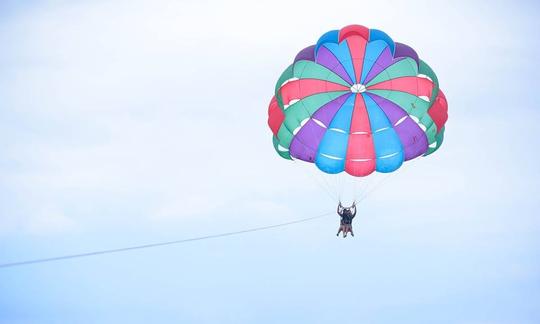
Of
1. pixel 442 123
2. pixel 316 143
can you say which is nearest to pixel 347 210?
pixel 316 143

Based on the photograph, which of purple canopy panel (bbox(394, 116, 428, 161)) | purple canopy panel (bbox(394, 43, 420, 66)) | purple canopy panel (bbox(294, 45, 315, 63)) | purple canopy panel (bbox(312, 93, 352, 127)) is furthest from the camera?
purple canopy panel (bbox(312, 93, 352, 127))

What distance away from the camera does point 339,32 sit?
111 feet

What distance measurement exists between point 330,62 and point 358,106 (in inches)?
80.2

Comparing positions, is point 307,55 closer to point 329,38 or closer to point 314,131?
point 329,38

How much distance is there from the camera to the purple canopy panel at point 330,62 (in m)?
34.2

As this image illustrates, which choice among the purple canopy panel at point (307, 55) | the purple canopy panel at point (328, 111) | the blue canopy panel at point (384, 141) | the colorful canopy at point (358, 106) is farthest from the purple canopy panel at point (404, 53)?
the purple canopy panel at point (307, 55)

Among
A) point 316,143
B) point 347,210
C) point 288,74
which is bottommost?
point 347,210

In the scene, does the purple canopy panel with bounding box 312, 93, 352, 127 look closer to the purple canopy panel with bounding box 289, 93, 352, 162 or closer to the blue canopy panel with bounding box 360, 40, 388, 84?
the purple canopy panel with bounding box 289, 93, 352, 162

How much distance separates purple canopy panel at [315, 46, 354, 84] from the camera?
3422 centimetres

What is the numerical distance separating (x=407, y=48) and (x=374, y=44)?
1.28 m

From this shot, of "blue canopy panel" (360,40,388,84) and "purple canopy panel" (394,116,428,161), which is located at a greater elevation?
"blue canopy panel" (360,40,388,84)

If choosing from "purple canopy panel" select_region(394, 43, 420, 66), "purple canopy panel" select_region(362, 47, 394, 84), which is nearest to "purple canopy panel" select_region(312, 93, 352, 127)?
"purple canopy panel" select_region(362, 47, 394, 84)

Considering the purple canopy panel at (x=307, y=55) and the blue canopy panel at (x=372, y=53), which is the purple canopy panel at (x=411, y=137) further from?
the purple canopy panel at (x=307, y=55)

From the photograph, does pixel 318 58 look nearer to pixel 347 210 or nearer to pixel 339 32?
pixel 339 32
